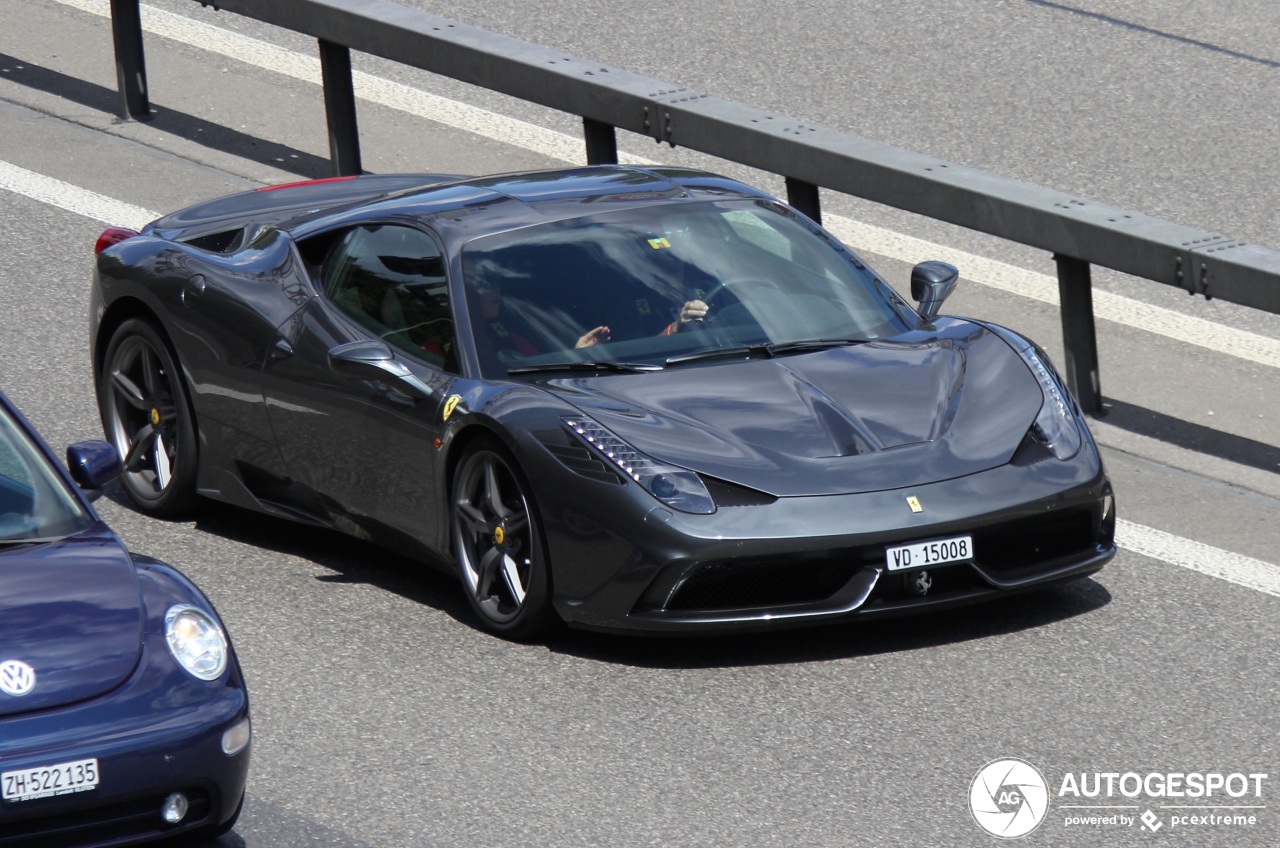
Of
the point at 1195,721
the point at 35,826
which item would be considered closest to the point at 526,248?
the point at 1195,721

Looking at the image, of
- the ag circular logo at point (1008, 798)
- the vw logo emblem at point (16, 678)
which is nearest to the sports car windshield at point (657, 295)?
the ag circular logo at point (1008, 798)

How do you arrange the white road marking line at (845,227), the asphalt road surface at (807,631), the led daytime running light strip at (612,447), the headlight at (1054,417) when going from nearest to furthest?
the asphalt road surface at (807,631), the led daytime running light strip at (612,447), the headlight at (1054,417), the white road marking line at (845,227)

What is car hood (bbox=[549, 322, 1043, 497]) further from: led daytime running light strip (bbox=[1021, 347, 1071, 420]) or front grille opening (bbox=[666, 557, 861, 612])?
front grille opening (bbox=[666, 557, 861, 612])

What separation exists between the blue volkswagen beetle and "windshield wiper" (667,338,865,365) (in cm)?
233

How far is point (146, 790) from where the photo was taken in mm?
5082

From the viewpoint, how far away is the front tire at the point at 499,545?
7.02 m

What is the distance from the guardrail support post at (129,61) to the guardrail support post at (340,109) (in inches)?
57.7

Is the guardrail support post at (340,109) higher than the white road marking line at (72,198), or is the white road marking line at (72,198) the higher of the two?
the guardrail support post at (340,109)

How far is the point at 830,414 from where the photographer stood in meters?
7.12


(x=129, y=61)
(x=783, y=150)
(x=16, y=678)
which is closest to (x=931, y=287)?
(x=783, y=150)

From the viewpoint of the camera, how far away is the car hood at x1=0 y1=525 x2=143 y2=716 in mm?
5094

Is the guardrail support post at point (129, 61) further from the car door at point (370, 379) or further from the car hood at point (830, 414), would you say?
the car hood at point (830, 414)

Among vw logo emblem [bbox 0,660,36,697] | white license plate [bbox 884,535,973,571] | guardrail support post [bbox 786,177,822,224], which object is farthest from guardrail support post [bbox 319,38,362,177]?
vw logo emblem [bbox 0,660,36,697]

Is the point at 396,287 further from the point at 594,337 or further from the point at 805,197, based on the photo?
the point at 805,197
